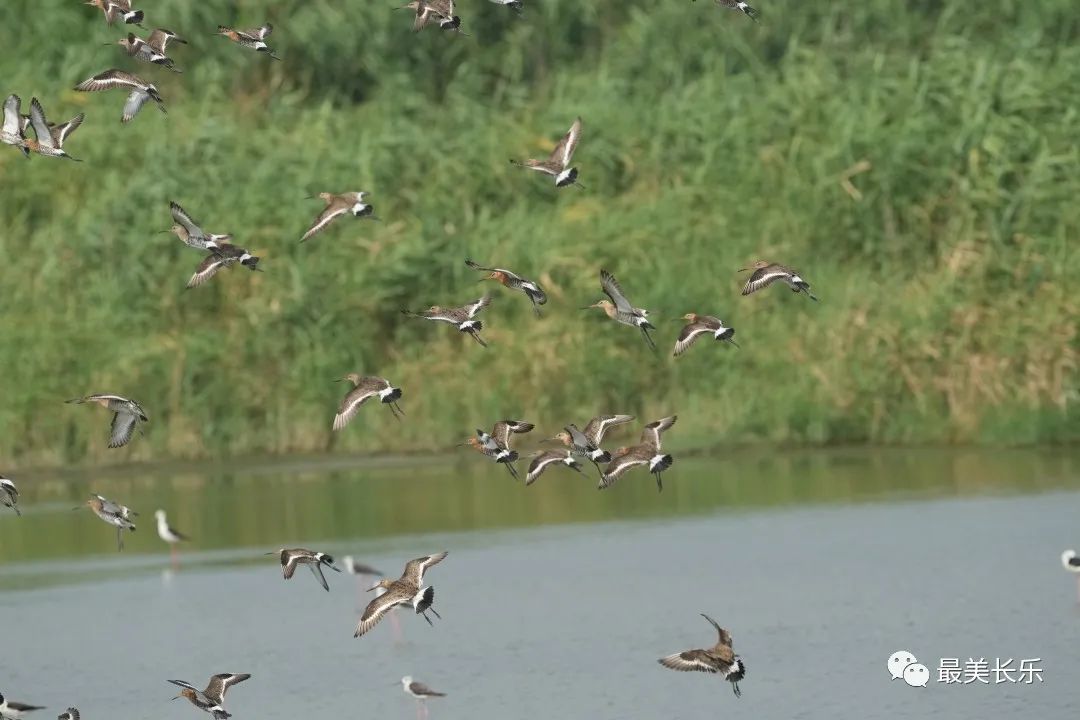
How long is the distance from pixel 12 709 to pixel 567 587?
464 cm

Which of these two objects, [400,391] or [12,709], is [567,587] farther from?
[12,709]

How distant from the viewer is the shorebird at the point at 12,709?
1305 cm

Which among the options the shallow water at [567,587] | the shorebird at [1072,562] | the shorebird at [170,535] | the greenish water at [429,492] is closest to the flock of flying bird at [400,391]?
the shallow water at [567,587]

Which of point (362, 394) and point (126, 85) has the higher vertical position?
point (126, 85)

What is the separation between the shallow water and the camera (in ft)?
44.7

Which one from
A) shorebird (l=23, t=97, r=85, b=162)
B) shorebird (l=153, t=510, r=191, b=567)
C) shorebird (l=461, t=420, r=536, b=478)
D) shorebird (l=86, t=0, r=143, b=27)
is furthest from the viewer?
shorebird (l=153, t=510, r=191, b=567)

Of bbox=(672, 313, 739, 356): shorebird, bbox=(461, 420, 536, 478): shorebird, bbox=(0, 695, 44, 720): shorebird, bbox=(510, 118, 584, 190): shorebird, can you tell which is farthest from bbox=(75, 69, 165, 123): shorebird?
bbox=(0, 695, 44, 720): shorebird

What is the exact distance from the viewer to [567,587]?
657 inches

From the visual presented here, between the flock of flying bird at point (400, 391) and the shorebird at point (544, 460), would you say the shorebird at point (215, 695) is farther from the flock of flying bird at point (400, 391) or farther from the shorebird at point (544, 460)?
the shorebird at point (544, 460)

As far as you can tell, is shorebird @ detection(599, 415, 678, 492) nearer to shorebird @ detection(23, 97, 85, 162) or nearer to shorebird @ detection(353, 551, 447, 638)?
shorebird @ detection(353, 551, 447, 638)

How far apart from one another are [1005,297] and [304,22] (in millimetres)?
10073

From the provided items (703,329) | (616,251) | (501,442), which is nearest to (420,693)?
(501,442)

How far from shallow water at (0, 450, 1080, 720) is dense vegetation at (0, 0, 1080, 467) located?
55 centimetres

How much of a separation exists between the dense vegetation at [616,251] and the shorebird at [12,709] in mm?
8572
